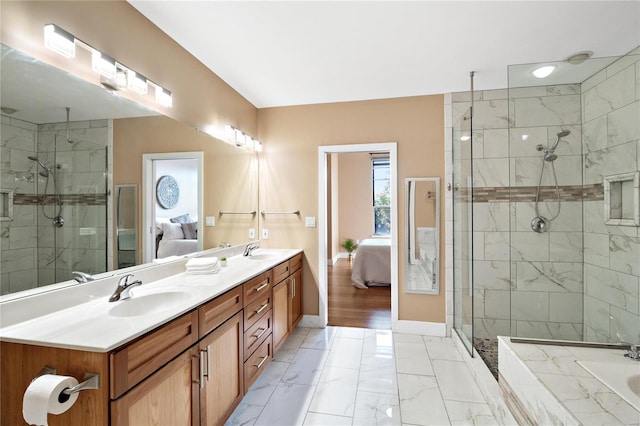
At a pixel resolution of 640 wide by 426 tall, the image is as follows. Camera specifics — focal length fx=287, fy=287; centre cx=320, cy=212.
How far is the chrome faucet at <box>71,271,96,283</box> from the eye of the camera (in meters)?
1.38

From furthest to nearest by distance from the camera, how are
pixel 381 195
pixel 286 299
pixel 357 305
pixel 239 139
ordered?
1. pixel 381 195
2. pixel 357 305
3. pixel 239 139
4. pixel 286 299

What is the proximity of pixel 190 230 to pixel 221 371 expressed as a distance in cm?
115

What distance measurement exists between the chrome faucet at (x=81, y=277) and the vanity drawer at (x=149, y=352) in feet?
1.81

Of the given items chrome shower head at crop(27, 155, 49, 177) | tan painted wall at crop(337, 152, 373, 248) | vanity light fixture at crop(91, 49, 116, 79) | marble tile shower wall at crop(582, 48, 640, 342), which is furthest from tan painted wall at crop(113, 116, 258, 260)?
tan painted wall at crop(337, 152, 373, 248)

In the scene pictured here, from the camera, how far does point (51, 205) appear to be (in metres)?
1.28

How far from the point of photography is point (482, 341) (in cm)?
255

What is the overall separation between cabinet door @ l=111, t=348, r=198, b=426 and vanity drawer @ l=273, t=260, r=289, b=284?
44.6 inches

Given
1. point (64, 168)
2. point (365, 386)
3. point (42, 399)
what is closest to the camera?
point (42, 399)

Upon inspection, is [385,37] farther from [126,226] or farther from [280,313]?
[280,313]

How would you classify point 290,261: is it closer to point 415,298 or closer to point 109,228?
point 415,298

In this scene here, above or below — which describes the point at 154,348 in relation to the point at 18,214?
below

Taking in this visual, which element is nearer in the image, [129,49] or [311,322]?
[129,49]

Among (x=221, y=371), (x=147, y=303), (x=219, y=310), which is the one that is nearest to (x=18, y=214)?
(x=147, y=303)

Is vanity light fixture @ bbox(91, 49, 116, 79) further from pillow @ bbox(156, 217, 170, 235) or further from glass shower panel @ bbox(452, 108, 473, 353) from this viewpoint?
glass shower panel @ bbox(452, 108, 473, 353)
